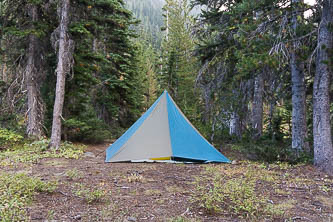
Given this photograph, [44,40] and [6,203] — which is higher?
[44,40]

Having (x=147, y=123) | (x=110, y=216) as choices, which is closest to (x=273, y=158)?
(x=147, y=123)

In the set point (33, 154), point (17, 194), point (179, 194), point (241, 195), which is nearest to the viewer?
point (17, 194)

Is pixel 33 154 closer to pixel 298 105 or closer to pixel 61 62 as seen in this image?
pixel 61 62

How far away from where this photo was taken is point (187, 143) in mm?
6863

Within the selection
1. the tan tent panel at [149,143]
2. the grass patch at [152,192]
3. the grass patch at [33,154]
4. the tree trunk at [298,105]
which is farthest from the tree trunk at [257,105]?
the grass patch at [152,192]

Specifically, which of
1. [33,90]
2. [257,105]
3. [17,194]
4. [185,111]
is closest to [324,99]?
[257,105]

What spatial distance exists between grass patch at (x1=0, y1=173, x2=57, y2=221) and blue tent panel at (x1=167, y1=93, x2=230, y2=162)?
3463mm

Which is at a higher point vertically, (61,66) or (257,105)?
(61,66)

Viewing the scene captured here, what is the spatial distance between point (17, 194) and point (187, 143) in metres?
4.37

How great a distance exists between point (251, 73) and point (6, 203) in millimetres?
6753

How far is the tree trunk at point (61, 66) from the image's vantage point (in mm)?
8031

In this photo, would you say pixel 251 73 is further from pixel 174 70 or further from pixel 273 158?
pixel 174 70

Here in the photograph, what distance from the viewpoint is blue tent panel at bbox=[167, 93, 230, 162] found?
667cm

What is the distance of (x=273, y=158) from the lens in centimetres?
668
